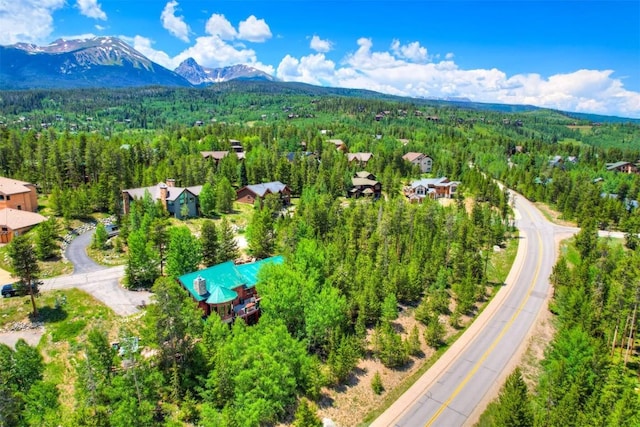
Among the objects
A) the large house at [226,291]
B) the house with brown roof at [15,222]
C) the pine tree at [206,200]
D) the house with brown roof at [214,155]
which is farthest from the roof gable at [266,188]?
the large house at [226,291]

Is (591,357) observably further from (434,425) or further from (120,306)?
(120,306)

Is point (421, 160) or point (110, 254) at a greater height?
point (421, 160)

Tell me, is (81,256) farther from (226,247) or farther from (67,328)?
(226,247)

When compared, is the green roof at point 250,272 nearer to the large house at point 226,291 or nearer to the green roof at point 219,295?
the large house at point 226,291

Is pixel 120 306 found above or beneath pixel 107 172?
beneath

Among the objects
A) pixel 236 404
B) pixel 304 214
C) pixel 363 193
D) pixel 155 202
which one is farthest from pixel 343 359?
pixel 363 193

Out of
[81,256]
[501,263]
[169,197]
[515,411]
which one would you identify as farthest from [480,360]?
[169,197]
